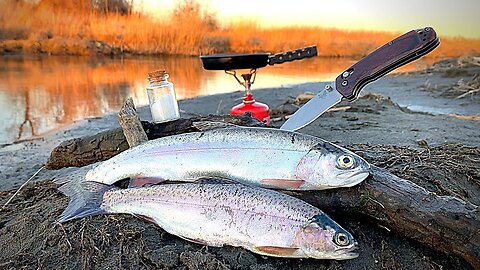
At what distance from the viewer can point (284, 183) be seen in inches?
85.8

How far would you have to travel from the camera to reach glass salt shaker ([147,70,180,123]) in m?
3.46

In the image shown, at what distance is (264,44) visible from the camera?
20328 mm

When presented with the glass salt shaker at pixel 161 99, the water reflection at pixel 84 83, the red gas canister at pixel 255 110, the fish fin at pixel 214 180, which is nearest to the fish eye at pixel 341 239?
the fish fin at pixel 214 180

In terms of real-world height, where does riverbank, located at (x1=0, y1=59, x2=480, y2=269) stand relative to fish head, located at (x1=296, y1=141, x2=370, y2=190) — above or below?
below

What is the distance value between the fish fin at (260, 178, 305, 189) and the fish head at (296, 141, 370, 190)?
1.0 inches

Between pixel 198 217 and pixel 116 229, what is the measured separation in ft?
1.70

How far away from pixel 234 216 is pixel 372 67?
1310mm

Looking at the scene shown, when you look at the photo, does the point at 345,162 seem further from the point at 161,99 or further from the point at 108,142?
the point at 108,142

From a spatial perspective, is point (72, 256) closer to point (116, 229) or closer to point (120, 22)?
point (116, 229)

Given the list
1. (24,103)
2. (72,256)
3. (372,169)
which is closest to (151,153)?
(72,256)

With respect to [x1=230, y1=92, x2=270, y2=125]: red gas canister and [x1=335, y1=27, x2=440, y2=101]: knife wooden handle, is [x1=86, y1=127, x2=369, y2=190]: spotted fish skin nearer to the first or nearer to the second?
[x1=335, y1=27, x2=440, y2=101]: knife wooden handle

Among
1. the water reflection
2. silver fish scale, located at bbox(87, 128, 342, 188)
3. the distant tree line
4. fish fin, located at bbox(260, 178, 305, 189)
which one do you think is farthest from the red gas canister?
the distant tree line

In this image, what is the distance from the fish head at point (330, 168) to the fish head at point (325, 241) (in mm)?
250

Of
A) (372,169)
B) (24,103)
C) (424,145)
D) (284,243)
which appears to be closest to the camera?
(284,243)
